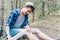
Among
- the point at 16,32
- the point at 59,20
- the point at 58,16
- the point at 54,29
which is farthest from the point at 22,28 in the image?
the point at 58,16

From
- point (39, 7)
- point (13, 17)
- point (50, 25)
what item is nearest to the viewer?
point (13, 17)

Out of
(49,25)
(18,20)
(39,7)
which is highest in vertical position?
(18,20)

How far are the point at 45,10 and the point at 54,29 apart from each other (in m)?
2.44

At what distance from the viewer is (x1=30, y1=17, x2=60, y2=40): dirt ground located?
6559mm

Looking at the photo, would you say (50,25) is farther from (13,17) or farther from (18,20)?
(13,17)

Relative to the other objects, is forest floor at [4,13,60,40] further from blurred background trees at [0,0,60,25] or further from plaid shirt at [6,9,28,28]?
plaid shirt at [6,9,28,28]

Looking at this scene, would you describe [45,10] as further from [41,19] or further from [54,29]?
[54,29]

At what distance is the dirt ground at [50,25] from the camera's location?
6559 mm

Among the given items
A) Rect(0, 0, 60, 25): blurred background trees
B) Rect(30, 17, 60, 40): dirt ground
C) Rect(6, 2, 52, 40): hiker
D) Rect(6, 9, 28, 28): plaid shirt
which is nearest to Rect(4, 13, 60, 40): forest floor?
Rect(30, 17, 60, 40): dirt ground

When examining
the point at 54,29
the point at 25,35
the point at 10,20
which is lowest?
the point at 54,29

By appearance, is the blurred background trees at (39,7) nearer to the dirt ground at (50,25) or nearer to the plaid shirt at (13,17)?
the dirt ground at (50,25)

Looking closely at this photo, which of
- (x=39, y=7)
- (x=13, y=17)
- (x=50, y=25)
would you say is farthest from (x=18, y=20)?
(x=39, y=7)

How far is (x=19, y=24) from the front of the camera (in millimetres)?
4051

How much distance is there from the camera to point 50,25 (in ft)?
25.1
